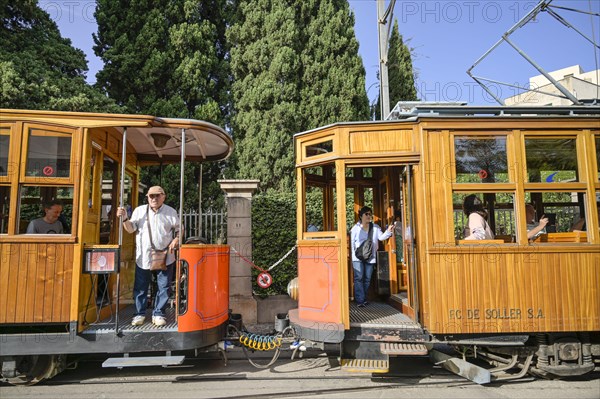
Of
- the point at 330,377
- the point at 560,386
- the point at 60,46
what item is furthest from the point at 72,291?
the point at 60,46

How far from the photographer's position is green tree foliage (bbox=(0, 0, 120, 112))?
9320 mm

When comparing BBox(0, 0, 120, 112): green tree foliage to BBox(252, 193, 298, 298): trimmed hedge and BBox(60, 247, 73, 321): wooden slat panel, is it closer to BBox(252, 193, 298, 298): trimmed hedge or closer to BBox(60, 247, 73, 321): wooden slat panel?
BBox(252, 193, 298, 298): trimmed hedge

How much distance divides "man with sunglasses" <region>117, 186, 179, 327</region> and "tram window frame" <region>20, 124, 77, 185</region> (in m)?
0.85

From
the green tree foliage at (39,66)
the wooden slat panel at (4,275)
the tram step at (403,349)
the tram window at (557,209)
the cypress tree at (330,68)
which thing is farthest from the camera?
the cypress tree at (330,68)

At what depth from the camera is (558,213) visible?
18.0 feet

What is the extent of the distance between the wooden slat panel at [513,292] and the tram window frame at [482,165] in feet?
2.82

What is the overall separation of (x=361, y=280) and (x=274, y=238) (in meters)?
2.94

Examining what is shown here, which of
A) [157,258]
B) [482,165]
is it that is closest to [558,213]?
[482,165]

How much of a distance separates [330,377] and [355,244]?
192 cm

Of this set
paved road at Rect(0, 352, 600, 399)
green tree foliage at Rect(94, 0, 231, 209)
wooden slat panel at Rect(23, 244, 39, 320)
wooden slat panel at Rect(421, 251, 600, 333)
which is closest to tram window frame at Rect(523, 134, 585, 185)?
wooden slat panel at Rect(421, 251, 600, 333)

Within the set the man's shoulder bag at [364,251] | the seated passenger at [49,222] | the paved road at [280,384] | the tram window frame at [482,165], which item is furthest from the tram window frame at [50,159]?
the tram window frame at [482,165]

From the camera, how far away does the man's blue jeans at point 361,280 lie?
582 cm

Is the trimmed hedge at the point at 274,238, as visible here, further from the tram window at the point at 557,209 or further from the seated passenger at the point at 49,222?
the tram window at the point at 557,209

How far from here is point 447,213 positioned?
452cm
